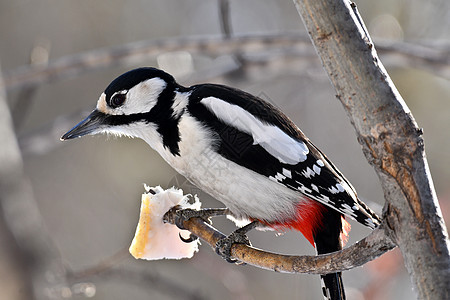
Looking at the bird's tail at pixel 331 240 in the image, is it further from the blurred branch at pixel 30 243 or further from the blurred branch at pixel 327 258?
the blurred branch at pixel 30 243

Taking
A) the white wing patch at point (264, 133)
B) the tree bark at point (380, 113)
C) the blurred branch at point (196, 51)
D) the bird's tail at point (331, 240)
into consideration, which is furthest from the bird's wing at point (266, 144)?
the blurred branch at point (196, 51)

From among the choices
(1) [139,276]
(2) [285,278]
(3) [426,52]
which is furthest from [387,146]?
(2) [285,278]

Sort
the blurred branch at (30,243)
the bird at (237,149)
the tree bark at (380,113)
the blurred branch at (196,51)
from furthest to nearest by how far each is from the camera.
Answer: the blurred branch at (196,51), the blurred branch at (30,243), the bird at (237,149), the tree bark at (380,113)

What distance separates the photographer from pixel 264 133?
1863mm

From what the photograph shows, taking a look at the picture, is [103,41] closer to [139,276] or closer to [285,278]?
[285,278]

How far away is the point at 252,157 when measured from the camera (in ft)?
6.21

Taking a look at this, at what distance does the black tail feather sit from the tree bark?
71cm

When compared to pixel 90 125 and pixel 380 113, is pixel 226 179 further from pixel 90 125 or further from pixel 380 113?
pixel 380 113

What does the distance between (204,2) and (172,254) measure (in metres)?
5.41

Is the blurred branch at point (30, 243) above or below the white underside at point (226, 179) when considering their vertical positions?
below

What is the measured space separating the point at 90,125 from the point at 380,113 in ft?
3.81

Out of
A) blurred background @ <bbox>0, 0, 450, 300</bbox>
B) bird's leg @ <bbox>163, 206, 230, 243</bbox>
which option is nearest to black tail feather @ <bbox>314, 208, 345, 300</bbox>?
bird's leg @ <bbox>163, 206, 230, 243</bbox>

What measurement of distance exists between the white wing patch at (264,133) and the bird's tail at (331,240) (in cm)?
21

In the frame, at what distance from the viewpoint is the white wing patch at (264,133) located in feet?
6.01
